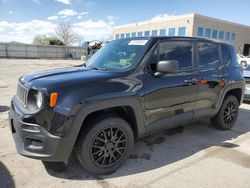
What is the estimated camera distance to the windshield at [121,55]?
10.8ft

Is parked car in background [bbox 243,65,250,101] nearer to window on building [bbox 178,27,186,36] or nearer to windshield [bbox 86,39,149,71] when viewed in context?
windshield [bbox 86,39,149,71]

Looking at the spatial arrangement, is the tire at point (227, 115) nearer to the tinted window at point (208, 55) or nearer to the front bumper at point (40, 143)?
the tinted window at point (208, 55)

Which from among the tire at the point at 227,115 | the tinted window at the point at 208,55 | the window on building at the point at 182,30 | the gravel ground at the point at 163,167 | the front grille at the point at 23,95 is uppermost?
the window on building at the point at 182,30

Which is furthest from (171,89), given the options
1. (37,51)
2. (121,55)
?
(37,51)

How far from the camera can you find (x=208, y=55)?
421 centimetres

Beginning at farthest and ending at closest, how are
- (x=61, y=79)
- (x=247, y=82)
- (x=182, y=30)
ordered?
(x=182, y=30), (x=247, y=82), (x=61, y=79)

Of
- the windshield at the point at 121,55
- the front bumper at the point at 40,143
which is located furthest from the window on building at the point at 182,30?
the front bumper at the point at 40,143

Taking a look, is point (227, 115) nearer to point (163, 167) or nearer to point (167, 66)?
point (163, 167)

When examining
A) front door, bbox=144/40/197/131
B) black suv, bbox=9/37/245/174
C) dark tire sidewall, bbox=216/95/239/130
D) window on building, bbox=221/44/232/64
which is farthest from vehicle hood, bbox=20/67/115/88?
dark tire sidewall, bbox=216/95/239/130

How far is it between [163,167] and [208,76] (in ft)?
5.95

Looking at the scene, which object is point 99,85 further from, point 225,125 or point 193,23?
point 193,23

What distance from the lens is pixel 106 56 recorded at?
12.4 ft

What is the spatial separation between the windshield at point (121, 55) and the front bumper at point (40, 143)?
4.20ft

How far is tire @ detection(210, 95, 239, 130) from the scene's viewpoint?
15.3 ft
